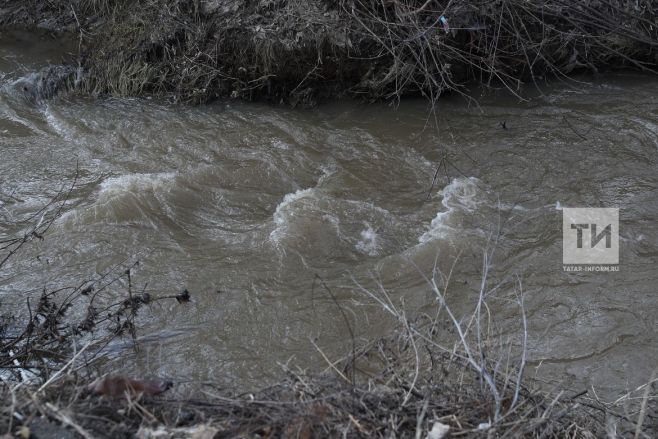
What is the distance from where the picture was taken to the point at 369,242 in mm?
4965

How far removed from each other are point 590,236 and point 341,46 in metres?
2.98

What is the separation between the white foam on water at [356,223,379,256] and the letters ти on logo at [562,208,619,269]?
4.37ft

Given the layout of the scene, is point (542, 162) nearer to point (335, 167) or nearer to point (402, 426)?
point (335, 167)

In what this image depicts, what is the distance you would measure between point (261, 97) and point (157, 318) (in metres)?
3.32

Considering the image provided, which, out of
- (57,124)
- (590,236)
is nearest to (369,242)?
(590,236)

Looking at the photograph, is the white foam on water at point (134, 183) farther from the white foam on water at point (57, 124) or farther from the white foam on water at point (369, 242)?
the white foam on water at point (369, 242)

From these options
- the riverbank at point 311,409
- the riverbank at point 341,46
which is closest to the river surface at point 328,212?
the riverbank at point 341,46

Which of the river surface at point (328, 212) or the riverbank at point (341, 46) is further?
the riverbank at point (341, 46)

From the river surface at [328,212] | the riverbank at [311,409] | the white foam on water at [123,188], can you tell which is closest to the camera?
the riverbank at [311,409]

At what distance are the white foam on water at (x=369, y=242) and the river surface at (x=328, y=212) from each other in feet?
0.04

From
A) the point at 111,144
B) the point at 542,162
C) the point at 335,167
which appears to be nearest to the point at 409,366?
the point at 335,167

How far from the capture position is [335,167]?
5.91m

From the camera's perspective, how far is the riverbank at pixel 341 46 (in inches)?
259

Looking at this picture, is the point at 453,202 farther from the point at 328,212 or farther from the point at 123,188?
the point at 123,188
